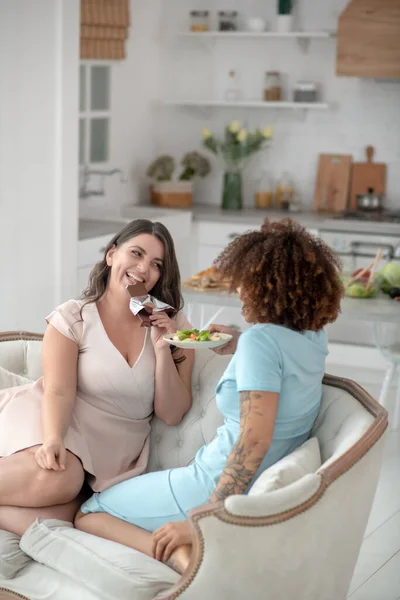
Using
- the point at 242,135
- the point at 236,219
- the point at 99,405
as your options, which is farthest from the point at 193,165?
the point at 99,405

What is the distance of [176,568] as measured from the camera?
201 centimetres

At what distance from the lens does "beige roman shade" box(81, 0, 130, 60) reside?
5504mm

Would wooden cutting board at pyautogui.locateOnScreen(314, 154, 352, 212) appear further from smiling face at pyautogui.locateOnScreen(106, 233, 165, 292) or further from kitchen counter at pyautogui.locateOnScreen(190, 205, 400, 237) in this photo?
smiling face at pyautogui.locateOnScreen(106, 233, 165, 292)

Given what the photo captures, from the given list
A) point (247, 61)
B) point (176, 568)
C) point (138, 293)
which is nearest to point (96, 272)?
point (138, 293)

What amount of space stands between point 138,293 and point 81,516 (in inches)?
25.0

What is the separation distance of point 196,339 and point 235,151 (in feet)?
13.2

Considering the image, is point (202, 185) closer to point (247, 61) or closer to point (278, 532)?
point (247, 61)

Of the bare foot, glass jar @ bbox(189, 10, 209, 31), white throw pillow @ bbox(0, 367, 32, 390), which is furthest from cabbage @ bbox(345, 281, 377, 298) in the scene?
glass jar @ bbox(189, 10, 209, 31)

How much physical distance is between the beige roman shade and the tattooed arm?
4.00 m

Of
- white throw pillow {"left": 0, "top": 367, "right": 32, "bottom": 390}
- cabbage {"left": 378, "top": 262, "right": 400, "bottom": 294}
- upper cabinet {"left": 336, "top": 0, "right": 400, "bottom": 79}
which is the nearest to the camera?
white throw pillow {"left": 0, "top": 367, "right": 32, "bottom": 390}

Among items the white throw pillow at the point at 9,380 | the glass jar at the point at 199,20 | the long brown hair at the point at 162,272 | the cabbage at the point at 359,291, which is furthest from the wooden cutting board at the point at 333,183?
the white throw pillow at the point at 9,380

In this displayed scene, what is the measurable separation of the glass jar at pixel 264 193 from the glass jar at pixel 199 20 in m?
1.14

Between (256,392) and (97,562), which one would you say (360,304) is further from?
(97,562)

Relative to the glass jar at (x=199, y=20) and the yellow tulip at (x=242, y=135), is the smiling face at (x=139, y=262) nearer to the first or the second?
the yellow tulip at (x=242, y=135)
